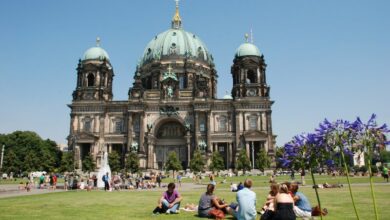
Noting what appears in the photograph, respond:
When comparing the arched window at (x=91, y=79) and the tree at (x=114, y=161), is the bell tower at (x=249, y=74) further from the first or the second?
the arched window at (x=91, y=79)

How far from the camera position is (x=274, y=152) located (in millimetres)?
76812

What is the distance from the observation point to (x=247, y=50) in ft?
278

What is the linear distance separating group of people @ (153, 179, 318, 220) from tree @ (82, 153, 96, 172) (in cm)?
6275

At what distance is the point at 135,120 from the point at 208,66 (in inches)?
1095

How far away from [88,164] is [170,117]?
66.7 feet

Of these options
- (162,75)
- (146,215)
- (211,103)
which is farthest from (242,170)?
(146,215)

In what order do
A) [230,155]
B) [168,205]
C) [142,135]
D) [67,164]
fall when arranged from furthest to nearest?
1. [142,135]
2. [230,155]
3. [67,164]
4. [168,205]

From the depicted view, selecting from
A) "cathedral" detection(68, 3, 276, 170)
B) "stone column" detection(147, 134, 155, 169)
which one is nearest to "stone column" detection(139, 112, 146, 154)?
"cathedral" detection(68, 3, 276, 170)

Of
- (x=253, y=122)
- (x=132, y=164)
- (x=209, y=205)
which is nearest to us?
(x=209, y=205)

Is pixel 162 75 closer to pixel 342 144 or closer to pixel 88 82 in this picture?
pixel 88 82

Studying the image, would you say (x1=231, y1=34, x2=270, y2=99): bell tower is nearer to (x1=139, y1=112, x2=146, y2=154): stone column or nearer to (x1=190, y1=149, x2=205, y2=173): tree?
(x1=190, y1=149, x2=205, y2=173): tree

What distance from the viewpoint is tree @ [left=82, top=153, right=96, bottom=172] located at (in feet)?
242

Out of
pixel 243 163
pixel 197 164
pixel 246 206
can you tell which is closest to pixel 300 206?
pixel 246 206

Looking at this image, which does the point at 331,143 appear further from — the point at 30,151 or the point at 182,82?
the point at 30,151
